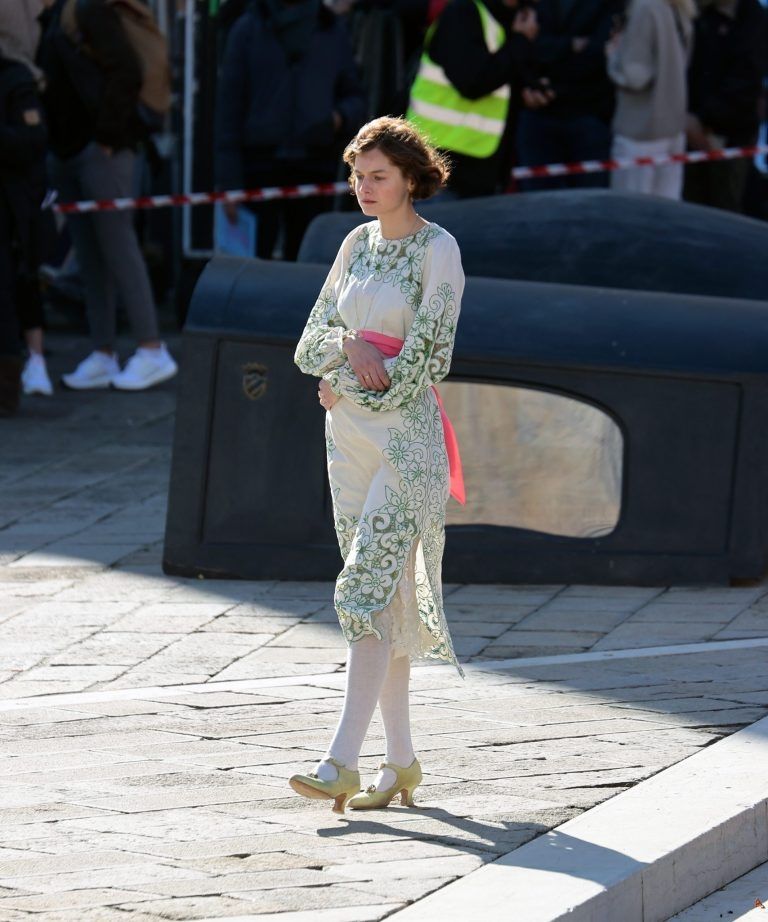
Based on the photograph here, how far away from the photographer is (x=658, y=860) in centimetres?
395

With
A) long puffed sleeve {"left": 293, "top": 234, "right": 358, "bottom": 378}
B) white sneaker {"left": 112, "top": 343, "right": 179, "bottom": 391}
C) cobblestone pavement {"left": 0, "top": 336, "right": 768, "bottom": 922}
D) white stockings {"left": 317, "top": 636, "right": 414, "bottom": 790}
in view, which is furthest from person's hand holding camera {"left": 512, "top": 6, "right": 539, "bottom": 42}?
white stockings {"left": 317, "top": 636, "right": 414, "bottom": 790}

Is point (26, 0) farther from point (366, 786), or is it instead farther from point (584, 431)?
point (366, 786)

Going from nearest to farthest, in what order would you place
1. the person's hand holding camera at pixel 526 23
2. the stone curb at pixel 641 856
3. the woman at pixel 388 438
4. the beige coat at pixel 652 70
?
the stone curb at pixel 641 856 < the woman at pixel 388 438 < the person's hand holding camera at pixel 526 23 < the beige coat at pixel 652 70

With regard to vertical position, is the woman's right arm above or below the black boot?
above

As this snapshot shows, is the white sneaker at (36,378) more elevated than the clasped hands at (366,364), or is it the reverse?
the clasped hands at (366,364)

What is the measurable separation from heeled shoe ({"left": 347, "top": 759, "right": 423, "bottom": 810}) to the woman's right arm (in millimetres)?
908

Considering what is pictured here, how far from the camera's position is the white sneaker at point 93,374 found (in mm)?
10414

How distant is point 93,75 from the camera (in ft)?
32.6

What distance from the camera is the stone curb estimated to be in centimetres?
366

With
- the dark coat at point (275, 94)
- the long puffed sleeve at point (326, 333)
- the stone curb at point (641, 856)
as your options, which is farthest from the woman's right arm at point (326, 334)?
the dark coat at point (275, 94)

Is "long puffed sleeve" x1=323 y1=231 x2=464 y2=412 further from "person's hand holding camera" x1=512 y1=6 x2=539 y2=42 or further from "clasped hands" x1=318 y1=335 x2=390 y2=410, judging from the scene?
"person's hand holding camera" x1=512 y1=6 x2=539 y2=42

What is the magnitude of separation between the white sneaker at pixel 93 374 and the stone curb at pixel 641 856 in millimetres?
6304

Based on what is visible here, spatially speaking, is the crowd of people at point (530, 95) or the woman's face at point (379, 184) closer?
the woman's face at point (379, 184)

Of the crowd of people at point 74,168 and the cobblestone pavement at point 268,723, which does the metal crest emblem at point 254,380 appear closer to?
the cobblestone pavement at point 268,723
